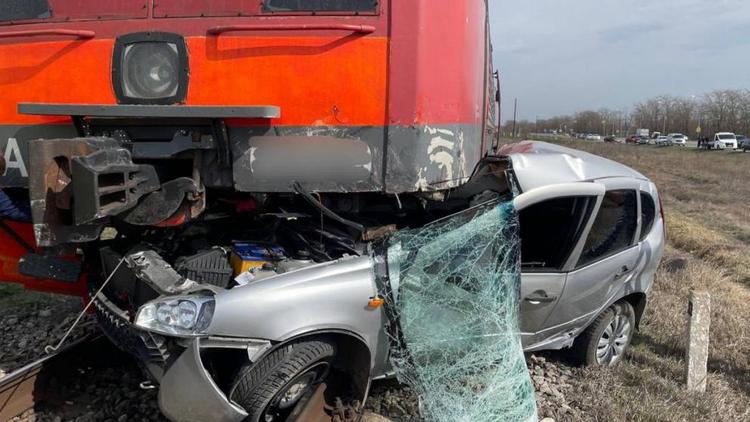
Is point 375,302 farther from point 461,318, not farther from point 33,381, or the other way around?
point 33,381

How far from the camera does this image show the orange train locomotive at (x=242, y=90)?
3422mm

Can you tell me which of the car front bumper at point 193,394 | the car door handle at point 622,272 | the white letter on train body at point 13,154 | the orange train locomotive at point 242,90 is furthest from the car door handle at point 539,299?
the white letter on train body at point 13,154

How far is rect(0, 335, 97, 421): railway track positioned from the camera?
3602mm

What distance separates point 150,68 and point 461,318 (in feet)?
8.23

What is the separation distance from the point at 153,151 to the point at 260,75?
0.80m

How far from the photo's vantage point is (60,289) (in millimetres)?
4473

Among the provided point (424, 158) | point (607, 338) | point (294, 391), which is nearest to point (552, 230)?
point (607, 338)

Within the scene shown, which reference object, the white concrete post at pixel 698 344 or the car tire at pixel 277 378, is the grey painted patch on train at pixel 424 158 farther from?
the white concrete post at pixel 698 344

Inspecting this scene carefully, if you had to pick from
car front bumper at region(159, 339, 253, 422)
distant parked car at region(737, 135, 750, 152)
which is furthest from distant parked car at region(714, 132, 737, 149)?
car front bumper at region(159, 339, 253, 422)

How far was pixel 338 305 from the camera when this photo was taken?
3.21m

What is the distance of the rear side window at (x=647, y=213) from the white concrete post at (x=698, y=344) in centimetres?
64

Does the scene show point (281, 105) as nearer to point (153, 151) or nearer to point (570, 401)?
point (153, 151)

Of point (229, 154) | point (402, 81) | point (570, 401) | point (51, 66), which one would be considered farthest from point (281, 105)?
point (570, 401)

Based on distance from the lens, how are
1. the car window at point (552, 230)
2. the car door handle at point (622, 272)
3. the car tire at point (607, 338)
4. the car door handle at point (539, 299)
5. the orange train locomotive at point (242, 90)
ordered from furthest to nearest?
the car tire at point (607, 338)
the car door handle at point (622, 272)
the car window at point (552, 230)
the car door handle at point (539, 299)
the orange train locomotive at point (242, 90)
